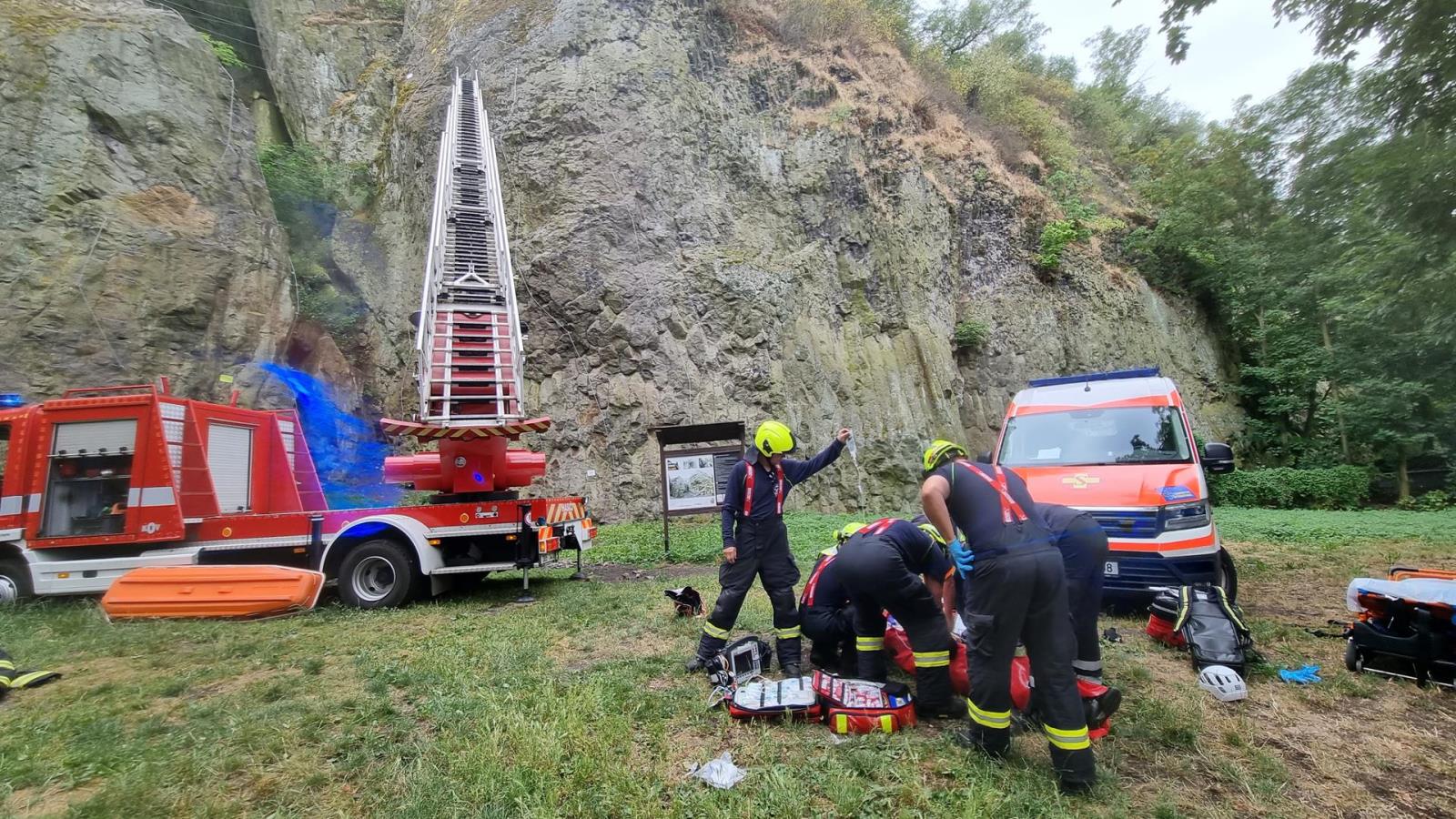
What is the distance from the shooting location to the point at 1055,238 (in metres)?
21.3

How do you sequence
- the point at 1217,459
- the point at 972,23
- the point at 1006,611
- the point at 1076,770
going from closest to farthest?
the point at 1076,770
the point at 1006,611
the point at 1217,459
the point at 972,23

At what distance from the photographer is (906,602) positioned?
402 centimetres

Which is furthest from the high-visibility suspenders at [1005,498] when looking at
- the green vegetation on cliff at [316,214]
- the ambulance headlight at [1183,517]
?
the green vegetation on cliff at [316,214]

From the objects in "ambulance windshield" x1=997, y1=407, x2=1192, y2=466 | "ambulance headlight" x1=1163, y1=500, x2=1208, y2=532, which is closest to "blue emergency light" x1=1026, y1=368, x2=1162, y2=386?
"ambulance windshield" x1=997, y1=407, x2=1192, y2=466

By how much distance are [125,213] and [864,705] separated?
17.2 meters

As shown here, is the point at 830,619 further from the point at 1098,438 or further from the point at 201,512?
the point at 201,512

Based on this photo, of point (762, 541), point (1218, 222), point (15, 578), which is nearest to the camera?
point (762, 541)

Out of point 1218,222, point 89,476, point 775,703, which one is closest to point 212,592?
point 89,476

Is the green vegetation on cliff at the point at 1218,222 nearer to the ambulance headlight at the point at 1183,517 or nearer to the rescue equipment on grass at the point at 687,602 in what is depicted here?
the ambulance headlight at the point at 1183,517

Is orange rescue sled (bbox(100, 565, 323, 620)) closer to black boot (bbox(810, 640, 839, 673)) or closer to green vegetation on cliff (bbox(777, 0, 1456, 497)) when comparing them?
black boot (bbox(810, 640, 839, 673))

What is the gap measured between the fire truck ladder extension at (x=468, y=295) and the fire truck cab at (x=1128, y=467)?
20.7 ft

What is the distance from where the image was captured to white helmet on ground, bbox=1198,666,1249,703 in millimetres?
4203

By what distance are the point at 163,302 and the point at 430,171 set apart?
690cm

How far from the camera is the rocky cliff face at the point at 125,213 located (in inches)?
479
